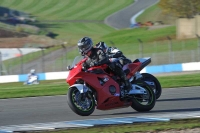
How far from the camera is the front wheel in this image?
10995 mm

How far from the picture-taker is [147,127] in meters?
8.76

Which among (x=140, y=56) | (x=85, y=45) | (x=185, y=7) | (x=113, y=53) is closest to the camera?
(x=85, y=45)

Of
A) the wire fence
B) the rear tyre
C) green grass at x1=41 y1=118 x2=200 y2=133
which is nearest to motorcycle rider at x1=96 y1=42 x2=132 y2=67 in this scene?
the rear tyre

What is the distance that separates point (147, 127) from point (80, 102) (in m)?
1.99

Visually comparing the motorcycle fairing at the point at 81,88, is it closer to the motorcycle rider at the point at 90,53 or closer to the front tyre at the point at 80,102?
the front tyre at the point at 80,102

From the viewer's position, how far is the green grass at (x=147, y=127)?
27.9 ft

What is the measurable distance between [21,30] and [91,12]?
19236mm

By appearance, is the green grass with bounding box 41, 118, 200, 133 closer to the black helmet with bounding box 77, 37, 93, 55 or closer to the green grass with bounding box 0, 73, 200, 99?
the black helmet with bounding box 77, 37, 93, 55

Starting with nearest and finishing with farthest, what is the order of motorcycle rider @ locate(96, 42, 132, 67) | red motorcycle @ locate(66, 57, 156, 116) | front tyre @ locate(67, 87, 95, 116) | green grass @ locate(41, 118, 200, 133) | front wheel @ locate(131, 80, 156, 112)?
1. green grass @ locate(41, 118, 200, 133)
2. front tyre @ locate(67, 87, 95, 116)
3. red motorcycle @ locate(66, 57, 156, 116)
4. front wheel @ locate(131, 80, 156, 112)
5. motorcycle rider @ locate(96, 42, 132, 67)

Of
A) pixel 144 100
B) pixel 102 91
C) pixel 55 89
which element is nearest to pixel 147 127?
pixel 102 91

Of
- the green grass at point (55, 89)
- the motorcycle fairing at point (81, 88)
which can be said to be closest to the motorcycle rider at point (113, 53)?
the motorcycle fairing at point (81, 88)

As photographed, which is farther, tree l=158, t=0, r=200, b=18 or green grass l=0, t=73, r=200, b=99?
tree l=158, t=0, r=200, b=18

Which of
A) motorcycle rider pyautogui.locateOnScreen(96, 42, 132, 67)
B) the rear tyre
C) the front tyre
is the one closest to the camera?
the front tyre

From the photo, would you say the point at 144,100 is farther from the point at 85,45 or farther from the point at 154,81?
the point at 85,45
